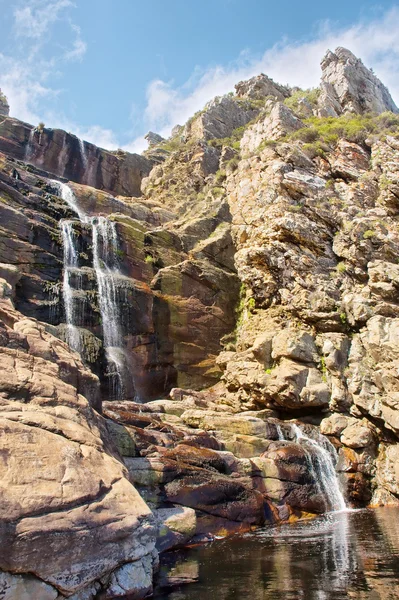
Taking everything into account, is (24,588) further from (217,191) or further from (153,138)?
(153,138)

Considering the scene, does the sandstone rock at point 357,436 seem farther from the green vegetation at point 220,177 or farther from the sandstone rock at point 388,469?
the green vegetation at point 220,177

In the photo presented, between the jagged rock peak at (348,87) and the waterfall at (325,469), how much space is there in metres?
46.2

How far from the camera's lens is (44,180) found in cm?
4088

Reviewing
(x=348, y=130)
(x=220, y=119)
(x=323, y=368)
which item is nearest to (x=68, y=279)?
(x=323, y=368)

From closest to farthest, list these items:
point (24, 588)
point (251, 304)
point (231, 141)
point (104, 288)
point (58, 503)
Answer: point (24, 588) → point (58, 503) → point (104, 288) → point (251, 304) → point (231, 141)

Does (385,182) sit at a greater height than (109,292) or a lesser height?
greater

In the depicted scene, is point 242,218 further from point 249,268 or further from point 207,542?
point 207,542

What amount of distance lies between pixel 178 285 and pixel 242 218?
373 inches

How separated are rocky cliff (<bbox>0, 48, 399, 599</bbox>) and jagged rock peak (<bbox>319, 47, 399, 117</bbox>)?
35.6 feet

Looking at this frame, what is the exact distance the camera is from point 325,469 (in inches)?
902

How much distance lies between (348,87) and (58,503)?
226 feet

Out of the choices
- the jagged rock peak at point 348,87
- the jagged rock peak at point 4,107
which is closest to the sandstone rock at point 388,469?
the jagged rock peak at point 348,87

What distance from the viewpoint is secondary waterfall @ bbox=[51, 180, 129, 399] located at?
3025 centimetres

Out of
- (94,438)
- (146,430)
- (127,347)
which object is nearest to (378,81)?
(127,347)
